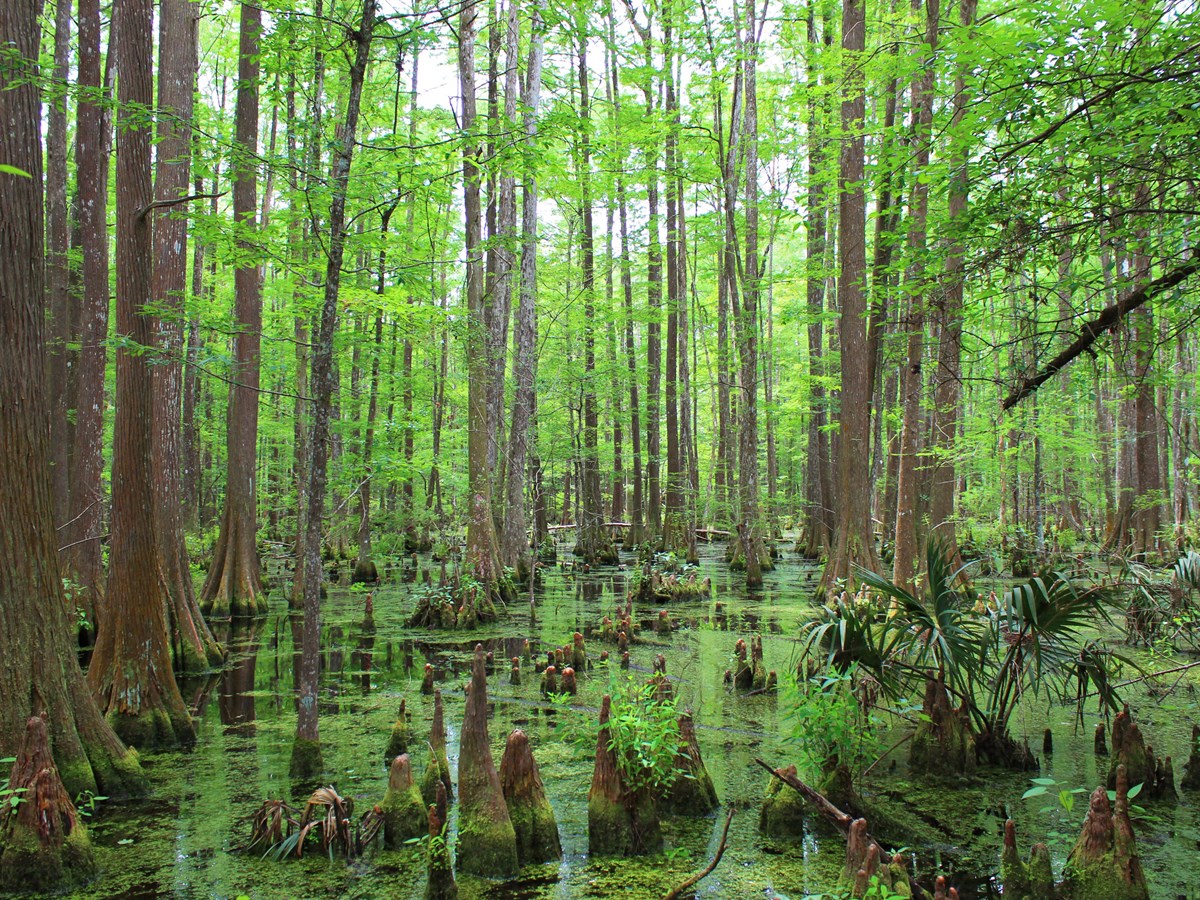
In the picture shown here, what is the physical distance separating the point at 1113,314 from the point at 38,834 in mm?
6529

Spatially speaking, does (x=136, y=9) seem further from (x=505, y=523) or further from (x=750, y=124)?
(x=750, y=124)

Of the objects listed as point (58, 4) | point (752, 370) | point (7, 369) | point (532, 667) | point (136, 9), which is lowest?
point (532, 667)

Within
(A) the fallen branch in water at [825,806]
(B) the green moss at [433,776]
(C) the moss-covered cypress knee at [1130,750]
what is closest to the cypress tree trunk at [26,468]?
(B) the green moss at [433,776]

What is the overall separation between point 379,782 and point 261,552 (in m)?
13.9

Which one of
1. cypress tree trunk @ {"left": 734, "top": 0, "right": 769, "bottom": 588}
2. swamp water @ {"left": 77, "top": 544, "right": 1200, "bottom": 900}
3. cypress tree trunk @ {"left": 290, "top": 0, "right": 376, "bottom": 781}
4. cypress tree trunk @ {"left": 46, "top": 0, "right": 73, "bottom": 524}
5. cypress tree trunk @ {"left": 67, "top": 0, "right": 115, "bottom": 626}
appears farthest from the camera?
cypress tree trunk @ {"left": 734, "top": 0, "right": 769, "bottom": 588}

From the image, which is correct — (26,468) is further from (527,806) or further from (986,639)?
(986,639)

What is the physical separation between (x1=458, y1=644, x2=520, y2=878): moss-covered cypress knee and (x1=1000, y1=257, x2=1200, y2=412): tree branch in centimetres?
379

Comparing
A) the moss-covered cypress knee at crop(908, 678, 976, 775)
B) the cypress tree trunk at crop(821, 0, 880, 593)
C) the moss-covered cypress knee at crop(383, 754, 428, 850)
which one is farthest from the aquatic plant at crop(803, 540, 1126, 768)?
the cypress tree trunk at crop(821, 0, 880, 593)

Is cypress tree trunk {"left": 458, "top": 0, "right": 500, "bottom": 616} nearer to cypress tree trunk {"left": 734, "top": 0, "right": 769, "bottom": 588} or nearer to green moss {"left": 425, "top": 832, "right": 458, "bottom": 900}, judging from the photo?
cypress tree trunk {"left": 734, "top": 0, "right": 769, "bottom": 588}

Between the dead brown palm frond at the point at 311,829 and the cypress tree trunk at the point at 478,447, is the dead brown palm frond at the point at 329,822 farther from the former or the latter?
the cypress tree trunk at the point at 478,447

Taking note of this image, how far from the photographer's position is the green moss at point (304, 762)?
16.8 ft

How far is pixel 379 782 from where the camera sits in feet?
16.7

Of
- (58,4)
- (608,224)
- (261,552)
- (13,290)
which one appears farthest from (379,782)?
(608,224)

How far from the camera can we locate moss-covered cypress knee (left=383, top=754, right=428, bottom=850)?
4156mm
